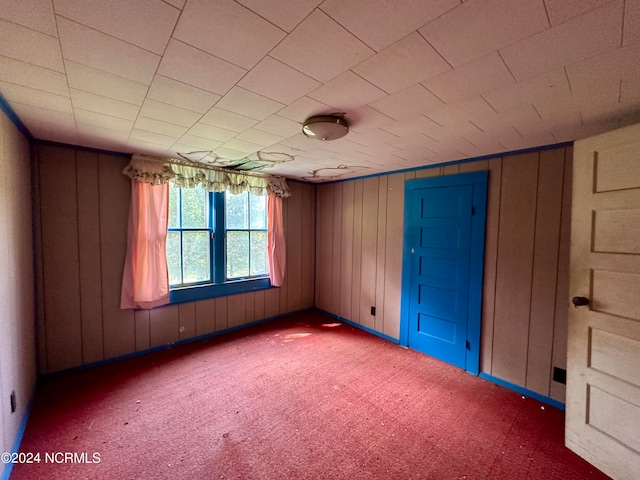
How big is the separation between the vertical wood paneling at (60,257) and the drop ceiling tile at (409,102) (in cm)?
274

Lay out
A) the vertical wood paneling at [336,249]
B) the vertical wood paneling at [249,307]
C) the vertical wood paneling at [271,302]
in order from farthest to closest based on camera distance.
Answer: the vertical wood paneling at [336,249]
the vertical wood paneling at [271,302]
the vertical wood paneling at [249,307]

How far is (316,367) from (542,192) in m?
2.55

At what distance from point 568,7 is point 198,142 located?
228 centimetres

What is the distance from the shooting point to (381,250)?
339 cm

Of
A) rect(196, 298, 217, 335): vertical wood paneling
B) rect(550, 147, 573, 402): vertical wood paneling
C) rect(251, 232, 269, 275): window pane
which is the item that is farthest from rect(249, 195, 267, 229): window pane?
rect(550, 147, 573, 402): vertical wood paneling

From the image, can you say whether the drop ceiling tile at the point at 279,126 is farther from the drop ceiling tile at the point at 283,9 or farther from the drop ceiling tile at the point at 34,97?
the drop ceiling tile at the point at 34,97

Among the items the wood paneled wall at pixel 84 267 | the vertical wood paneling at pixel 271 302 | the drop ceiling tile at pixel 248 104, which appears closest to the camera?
the drop ceiling tile at pixel 248 104

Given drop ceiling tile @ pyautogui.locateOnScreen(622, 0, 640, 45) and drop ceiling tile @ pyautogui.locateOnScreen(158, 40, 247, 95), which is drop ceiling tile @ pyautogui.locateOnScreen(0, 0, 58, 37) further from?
drop ceiling tile @ pyautogui.locateOnScreen(622, 0, 640, 45)

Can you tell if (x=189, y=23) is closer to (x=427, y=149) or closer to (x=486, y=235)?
(x=427, y=149)

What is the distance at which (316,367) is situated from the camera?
8.59 ft

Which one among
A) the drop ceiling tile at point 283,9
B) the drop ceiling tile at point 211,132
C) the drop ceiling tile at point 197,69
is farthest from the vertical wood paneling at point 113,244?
the drop ceiling tile at point 283,9

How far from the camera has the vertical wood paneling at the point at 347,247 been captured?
3.76 m

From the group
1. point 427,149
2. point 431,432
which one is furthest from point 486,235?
point 431,432

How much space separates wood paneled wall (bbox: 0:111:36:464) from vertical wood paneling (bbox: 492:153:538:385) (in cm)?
349
